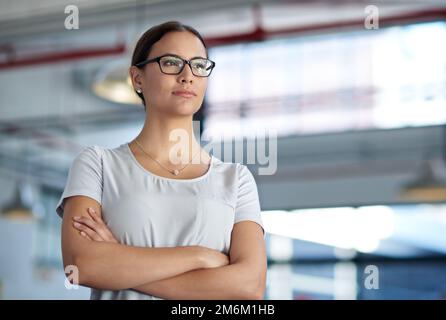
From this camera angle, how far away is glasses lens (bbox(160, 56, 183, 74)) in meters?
1.43

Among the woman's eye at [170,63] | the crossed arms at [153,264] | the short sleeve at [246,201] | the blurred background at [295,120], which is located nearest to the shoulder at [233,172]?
the short sleeve at [246,201]

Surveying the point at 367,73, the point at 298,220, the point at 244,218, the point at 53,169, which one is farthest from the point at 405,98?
the point at 244,218

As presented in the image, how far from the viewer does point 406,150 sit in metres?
8.49

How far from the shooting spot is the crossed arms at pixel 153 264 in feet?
4.55

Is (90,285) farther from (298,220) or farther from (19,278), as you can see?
(19,278)

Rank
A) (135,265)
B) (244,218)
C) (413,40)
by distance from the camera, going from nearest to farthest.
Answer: (135,265)
(244,218)
(413,40)

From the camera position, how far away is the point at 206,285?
4.68 ft

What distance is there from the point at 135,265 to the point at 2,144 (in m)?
8.95

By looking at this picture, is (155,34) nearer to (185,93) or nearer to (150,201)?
(185,93)

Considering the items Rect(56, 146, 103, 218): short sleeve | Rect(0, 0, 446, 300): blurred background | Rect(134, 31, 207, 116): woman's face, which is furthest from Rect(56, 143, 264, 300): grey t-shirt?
Rect(0, 0, 446, 300): blurred background

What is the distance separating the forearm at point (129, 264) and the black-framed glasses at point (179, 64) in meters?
0.33

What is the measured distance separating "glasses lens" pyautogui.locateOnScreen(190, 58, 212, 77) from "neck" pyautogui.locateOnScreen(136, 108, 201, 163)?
85 mm

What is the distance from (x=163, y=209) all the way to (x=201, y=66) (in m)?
0.28

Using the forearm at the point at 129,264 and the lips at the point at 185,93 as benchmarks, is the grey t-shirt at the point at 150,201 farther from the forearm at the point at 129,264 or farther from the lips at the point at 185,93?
the lips at the point at 185,93
